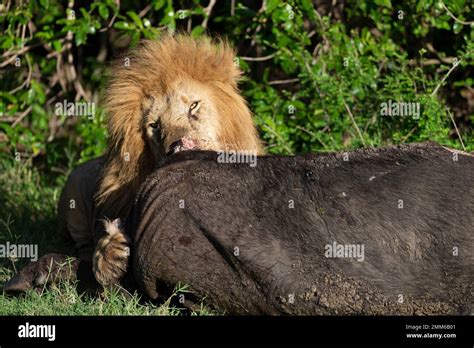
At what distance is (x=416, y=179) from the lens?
14.3ft

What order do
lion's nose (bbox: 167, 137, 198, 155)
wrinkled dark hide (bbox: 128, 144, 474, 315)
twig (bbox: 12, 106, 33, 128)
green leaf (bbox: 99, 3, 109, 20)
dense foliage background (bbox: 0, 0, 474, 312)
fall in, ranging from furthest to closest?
twig (bbox: 12, 106, 33, 128) < green leaf (bbox: 99, 3, 109, 20) < dense foliage background (bbox: 0, 0, 474, 312) < lion's nose (bbox: 167, 137, 198, 155) < wrinkled dark hide (bbox: 128, 144, 474, 315)

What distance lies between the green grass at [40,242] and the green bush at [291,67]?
0.30m

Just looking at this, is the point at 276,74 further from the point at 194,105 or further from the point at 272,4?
the point at 194,105

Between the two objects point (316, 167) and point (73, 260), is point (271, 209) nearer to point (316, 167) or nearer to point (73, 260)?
point (316, 167)

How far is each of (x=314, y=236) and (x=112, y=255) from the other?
39.7 inches

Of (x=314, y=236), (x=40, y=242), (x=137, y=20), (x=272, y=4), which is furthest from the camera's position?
(x=137, y=20)

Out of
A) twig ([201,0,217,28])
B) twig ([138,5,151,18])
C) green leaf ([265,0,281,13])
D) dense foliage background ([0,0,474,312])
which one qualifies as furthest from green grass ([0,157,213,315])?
green leaf ([265,0,281,13])

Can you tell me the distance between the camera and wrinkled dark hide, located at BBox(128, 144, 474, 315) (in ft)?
13.8

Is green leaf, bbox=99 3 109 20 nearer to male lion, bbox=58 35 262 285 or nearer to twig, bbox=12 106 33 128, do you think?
twig, bbox=12 106 33 128

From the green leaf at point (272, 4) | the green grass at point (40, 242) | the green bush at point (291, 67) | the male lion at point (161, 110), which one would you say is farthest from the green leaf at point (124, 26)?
the male lion at point (161, 110)

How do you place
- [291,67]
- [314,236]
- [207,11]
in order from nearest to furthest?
[314,236]
[291,67]
[207,11]

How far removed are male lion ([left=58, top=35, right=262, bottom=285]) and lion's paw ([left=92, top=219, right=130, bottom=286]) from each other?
3.08 ft

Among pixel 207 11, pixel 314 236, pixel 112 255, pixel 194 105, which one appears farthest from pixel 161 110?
pixel 207 11

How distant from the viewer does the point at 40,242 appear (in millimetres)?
7047
